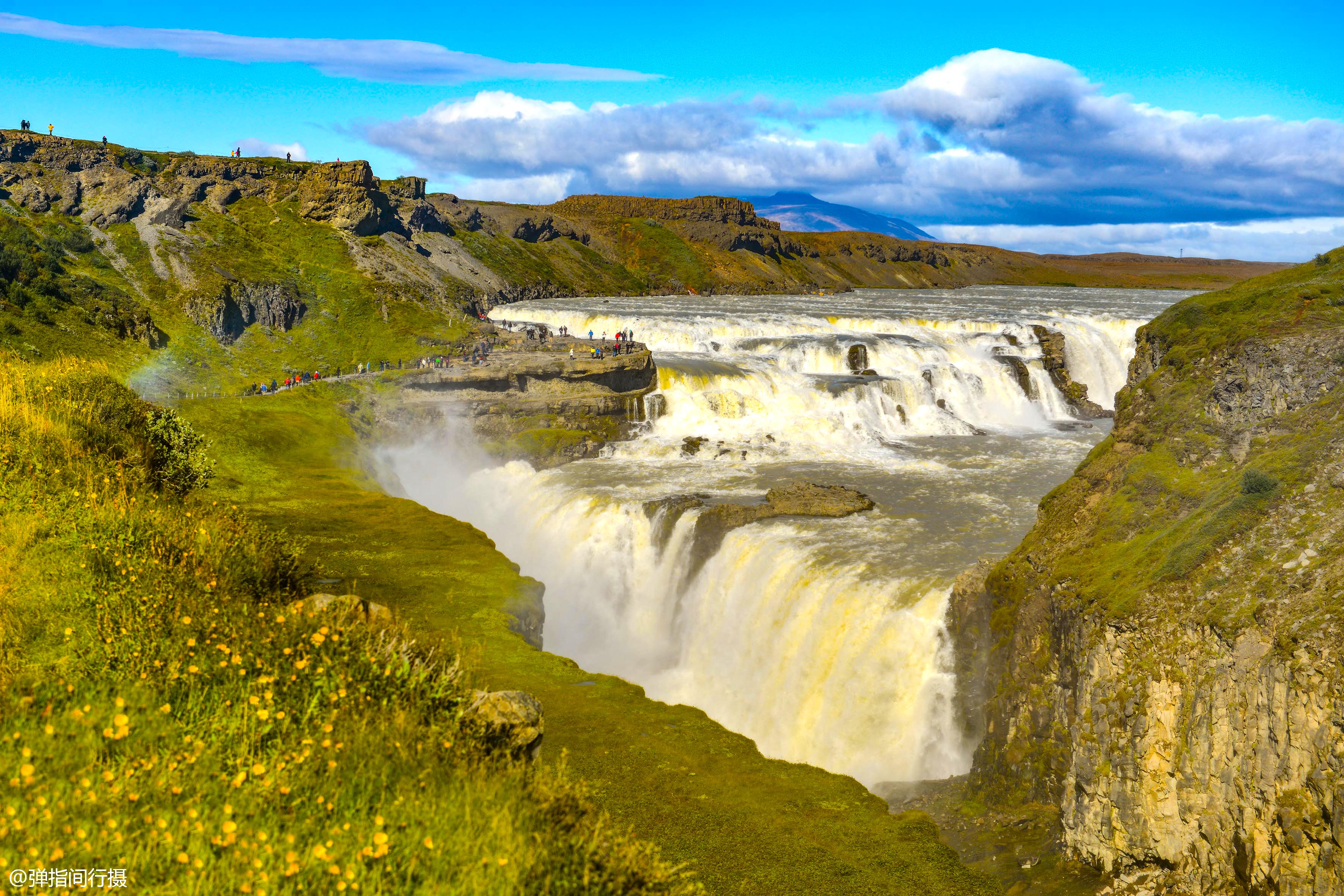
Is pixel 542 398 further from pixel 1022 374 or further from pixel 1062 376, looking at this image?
pixel 1062 376

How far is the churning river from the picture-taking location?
73.6ft

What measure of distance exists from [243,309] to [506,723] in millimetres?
73266


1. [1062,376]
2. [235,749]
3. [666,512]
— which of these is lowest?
[666,512]

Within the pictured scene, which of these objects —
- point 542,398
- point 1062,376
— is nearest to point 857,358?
point 1062,376

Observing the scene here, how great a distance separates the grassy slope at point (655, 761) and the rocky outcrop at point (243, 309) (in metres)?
43.6

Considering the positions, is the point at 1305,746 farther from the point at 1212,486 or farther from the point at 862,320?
the point at 862,320

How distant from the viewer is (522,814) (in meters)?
8.36

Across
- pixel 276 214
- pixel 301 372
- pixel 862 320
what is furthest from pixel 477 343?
pixel 276 214

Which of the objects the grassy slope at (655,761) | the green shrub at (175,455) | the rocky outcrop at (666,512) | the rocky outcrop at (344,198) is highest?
the rocky outcrop at (344,198)

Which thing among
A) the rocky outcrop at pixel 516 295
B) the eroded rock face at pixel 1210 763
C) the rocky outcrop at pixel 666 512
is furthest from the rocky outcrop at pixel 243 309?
the eroded rock face at pixel 1210 763

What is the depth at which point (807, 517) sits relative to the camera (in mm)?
31547

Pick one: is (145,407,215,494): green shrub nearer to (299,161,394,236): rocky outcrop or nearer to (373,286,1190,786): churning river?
(373,286,1190,786): churning river

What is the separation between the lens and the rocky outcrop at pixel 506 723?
9.99 meters

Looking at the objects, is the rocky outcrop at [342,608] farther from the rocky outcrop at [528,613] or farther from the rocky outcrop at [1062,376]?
the rocky outcrop at [1062,376]
